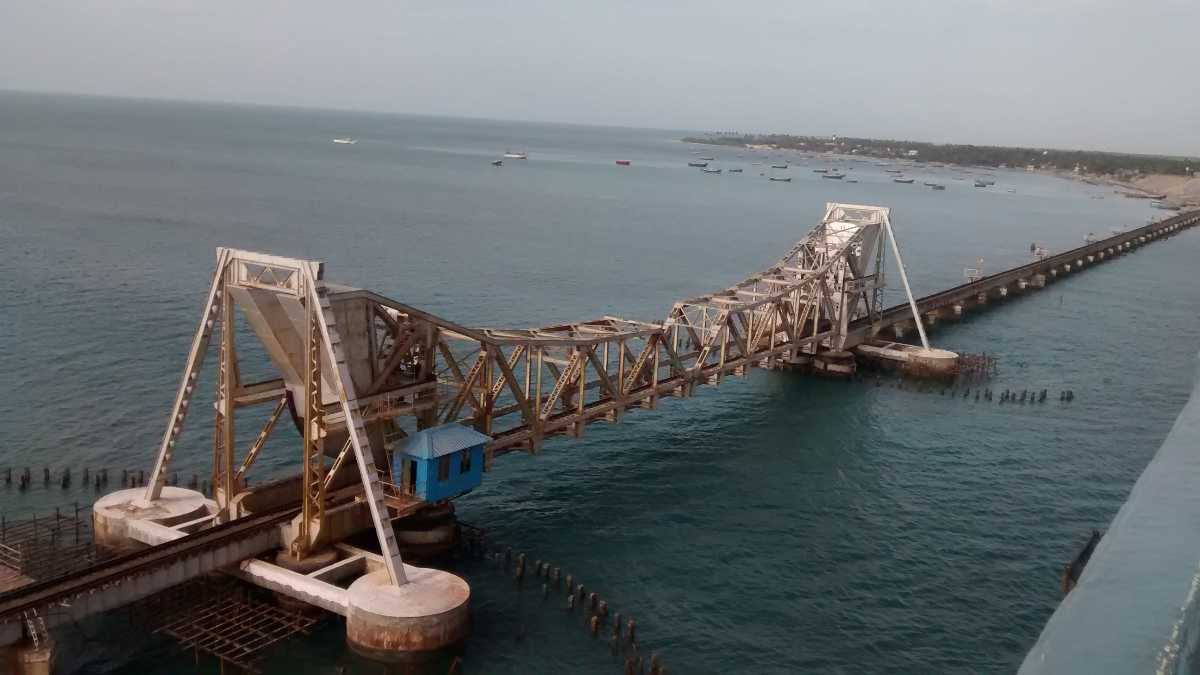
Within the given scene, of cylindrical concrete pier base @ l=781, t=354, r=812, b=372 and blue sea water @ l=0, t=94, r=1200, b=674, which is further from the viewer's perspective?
cylindrical concrete pier base @ l=781, t=354, r=812, b=372

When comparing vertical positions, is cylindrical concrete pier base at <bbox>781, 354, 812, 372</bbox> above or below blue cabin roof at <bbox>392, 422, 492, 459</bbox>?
below

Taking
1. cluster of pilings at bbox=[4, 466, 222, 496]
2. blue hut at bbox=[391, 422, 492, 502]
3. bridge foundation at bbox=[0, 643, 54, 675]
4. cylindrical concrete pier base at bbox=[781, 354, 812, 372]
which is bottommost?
cluster of pilings at bbox=[4, 466, 222, 496]

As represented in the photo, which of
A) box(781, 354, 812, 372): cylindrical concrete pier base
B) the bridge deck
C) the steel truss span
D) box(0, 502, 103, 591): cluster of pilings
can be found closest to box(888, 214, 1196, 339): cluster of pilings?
the bridge deck

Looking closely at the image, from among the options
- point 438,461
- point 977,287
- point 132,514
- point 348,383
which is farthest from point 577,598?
point 977,287

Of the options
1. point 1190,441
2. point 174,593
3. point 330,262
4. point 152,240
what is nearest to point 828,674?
point 1190,441

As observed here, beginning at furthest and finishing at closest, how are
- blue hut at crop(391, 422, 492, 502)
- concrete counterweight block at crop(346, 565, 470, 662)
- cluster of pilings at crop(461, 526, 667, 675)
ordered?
1. blue hut at crop(391, 422, 492, 502)
2. cluster of pilings at crop(461, 526, 667, 675)
3. concrete counterweight block at crop(346, 565, 470, 662)

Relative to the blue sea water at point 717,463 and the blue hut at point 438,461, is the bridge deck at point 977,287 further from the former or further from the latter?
the blue hut at point 438,461

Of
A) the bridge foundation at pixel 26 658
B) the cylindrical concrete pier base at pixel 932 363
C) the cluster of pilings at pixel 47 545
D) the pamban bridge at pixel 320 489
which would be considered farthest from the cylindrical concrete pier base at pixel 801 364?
the bridge foundation at pixel 26 658

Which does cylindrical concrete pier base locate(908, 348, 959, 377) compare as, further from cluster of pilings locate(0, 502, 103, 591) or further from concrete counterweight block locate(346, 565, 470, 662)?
cluster of pilings locate(0, 502, 103, 591)

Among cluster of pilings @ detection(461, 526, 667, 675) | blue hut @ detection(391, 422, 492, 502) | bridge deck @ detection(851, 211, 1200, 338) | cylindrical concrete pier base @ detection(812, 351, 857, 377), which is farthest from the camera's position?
bridge deck @ detection(851, 211, 1200, 338)
